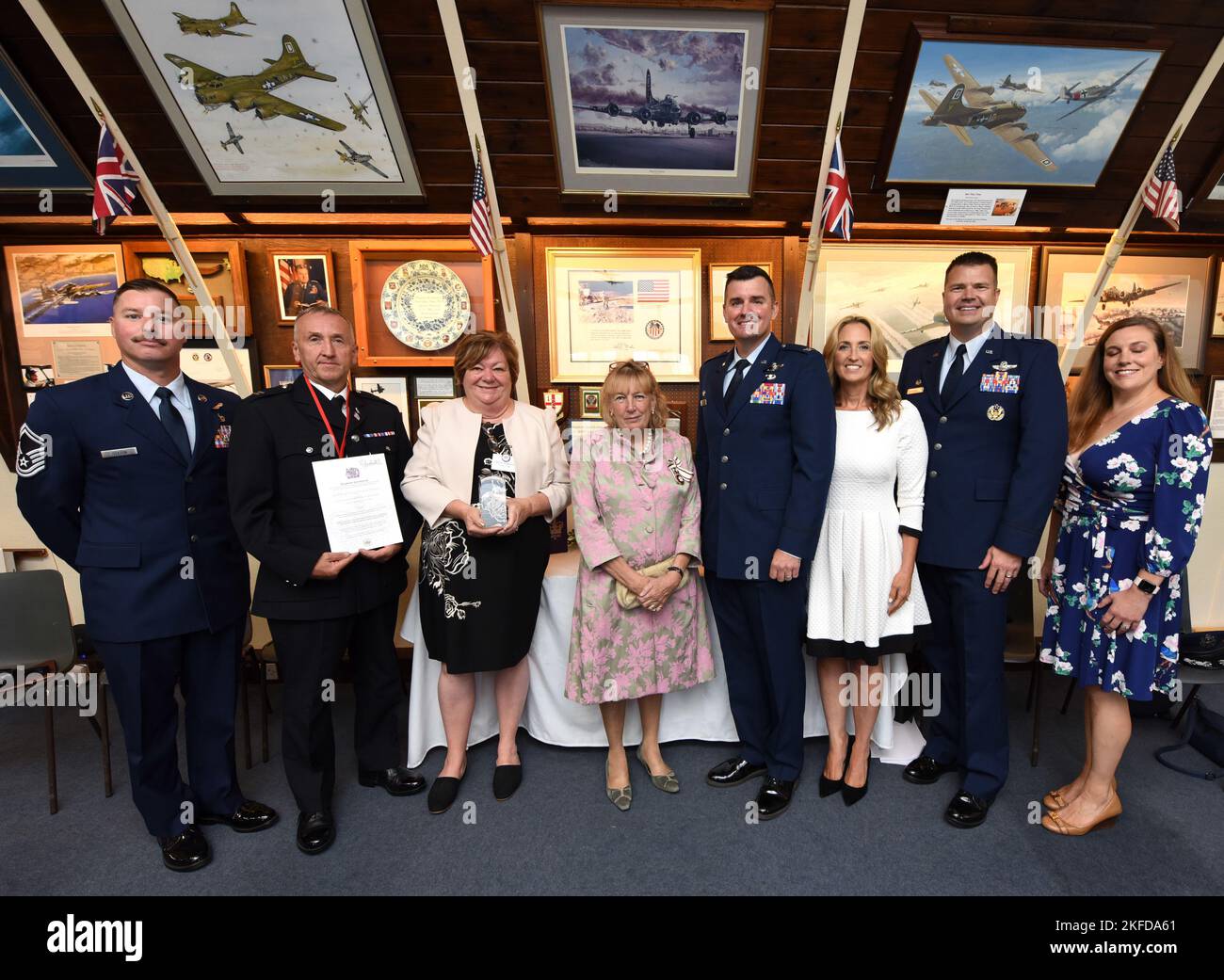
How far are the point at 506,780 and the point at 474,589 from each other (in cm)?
92

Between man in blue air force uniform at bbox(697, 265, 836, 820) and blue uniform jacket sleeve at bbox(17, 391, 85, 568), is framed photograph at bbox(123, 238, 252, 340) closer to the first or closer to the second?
blue uniform jacket sleeve at bbox(17, 391, 85, 568)

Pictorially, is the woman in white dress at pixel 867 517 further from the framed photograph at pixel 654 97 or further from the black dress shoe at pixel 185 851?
the black dress shoe at pixel 185 851

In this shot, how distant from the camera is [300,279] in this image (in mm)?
3393

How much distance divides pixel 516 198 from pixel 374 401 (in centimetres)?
157

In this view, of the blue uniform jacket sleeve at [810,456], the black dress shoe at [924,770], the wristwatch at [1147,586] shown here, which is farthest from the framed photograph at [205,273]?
the wristwatch at [1147,586]

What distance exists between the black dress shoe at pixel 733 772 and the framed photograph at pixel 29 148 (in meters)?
4.36

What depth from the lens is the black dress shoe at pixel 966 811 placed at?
229cm

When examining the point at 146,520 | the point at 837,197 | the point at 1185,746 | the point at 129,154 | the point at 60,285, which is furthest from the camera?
the point at 60,285

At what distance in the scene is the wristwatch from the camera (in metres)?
2.03

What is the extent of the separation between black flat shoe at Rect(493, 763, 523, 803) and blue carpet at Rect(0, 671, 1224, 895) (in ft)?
0.13

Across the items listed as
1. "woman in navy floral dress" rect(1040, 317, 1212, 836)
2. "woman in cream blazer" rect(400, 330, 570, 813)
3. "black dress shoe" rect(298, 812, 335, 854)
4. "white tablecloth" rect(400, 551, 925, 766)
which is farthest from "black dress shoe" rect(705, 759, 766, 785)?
"black dress shoe" rect(298, 812, 335, 854)

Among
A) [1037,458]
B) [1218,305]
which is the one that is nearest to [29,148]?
[1037,458]

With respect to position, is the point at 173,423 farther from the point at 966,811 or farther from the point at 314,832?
the point at 966,811

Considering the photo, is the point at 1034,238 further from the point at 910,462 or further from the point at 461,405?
the point at 461,405
